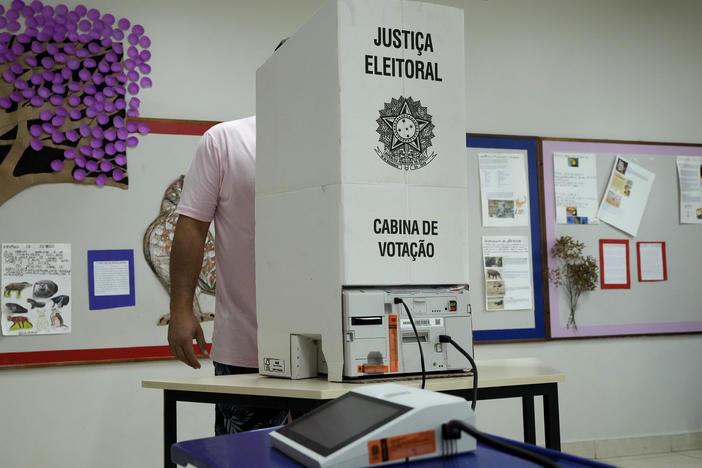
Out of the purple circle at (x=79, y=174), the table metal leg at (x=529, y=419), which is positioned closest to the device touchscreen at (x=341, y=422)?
the table metal leg at (x=529, y=419)

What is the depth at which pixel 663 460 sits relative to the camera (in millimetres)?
3270

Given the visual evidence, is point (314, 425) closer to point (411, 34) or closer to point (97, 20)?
Answer: point (411, 34)

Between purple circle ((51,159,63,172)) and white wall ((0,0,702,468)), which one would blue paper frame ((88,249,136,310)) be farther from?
purple circle ((51,159,63,172))

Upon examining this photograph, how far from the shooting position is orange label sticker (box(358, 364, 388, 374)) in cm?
125

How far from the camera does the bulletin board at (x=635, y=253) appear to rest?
3361 millimetres

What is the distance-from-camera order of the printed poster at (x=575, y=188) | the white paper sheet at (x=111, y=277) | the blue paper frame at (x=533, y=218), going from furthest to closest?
the printed poster at (x=575, y=188) < the blue paper frame at (x=533, y=218) < the white paper sheet at (x=111, y=277)

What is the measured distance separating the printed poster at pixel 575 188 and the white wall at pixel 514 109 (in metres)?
0.17

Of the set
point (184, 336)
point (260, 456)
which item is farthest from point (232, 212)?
point (260, 456)

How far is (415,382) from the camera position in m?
1.27

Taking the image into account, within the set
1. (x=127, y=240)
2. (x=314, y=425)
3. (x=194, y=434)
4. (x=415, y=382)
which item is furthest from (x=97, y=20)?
(x=314, y=425)

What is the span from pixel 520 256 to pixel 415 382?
216cm

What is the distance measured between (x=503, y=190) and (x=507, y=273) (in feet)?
1.37

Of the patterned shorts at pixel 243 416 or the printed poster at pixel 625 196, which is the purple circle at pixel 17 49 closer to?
the patterned shorts at pixel 243 416

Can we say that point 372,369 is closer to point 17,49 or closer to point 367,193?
point 367,193
